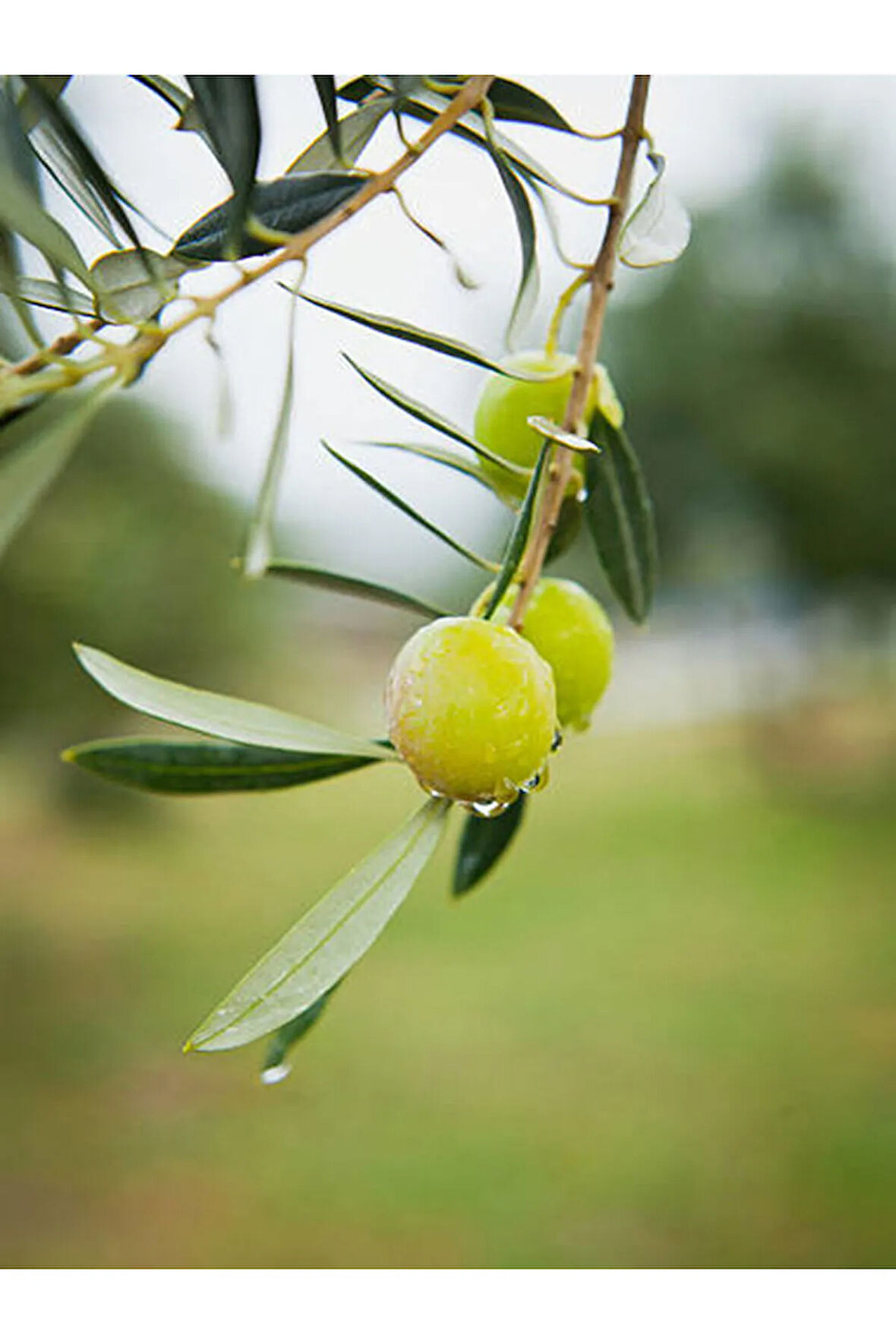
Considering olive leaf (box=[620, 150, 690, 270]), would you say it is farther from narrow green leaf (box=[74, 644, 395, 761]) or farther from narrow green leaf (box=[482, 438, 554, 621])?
narrow green leaf (box=[74, 644, 395, 761])

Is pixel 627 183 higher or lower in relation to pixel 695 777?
higher

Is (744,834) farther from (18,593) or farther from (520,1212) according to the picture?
(18,593)

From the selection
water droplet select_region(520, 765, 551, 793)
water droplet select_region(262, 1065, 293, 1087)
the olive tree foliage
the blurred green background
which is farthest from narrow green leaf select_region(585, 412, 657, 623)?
the blurred green background

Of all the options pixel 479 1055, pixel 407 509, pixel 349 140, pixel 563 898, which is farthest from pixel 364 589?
pixel 563 898

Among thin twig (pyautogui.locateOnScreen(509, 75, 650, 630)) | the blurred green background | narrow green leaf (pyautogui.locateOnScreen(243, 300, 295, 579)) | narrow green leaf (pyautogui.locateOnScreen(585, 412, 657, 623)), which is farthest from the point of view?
the blurred green background

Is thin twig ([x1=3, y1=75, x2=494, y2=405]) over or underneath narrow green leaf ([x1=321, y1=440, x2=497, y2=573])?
over

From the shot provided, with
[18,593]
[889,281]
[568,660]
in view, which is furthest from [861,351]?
[568,660]

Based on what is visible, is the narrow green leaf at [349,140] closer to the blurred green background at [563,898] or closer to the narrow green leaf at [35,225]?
the narrow green leaf at [35,225]
